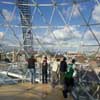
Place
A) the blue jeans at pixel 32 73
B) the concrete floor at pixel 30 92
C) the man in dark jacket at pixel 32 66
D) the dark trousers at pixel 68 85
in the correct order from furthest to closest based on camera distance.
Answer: the blue jeans at pixel 32 73 < the man in dark jacket at pixel 32 66 < the concrete floor at pixel 30 92 < the dark trousers at pixel 68 85

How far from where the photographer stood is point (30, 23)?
21938 millimetres

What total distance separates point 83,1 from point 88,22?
5.32ft

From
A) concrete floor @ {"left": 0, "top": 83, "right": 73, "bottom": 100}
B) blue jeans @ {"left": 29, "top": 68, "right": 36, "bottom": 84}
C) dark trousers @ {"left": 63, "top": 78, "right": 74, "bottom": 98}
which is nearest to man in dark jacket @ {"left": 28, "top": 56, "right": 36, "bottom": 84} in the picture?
blue jeans @ {"left": 29, "top": 68, "right": 36, "bottom": 84}

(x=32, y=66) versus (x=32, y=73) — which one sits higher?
(x=32, y=66)

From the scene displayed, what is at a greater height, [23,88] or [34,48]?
[34,48]

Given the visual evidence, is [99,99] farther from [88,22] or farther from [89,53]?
[89,53]

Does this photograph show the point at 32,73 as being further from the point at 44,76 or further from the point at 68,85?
the point at 68,85

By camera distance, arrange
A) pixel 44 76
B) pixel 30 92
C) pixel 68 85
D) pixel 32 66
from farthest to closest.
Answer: pixel 44 76 < pixel 32 66 < pixel 30 92 < pixel 68 85

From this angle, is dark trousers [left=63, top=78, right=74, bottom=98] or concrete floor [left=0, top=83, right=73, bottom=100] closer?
dark trousers [left=63, top=78, right=74, bottom=98]

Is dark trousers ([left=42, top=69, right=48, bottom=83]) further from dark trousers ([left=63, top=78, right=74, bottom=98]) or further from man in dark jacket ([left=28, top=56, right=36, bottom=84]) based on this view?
dark trousers ([left=63, top=78, right=74, bottom=98])

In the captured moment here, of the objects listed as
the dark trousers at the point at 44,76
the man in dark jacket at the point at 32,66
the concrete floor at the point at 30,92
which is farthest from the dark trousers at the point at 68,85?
the man in dark jacket at the point at 32,66

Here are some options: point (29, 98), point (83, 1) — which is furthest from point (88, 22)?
point (29, 98)

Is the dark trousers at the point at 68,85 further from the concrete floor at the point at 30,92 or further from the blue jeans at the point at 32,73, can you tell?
the blue jeans at the point at 32,73

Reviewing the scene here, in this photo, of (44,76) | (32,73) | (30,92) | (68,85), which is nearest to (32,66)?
(32,73)
